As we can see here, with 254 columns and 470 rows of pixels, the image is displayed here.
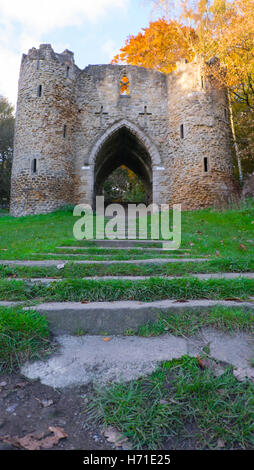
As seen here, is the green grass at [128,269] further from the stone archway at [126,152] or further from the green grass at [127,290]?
the stone archway at [126,152]

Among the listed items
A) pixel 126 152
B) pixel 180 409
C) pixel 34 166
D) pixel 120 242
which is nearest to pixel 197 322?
pixel 180 409

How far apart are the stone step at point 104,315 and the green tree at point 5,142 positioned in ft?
85.5

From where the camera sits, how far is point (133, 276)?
10.2ft

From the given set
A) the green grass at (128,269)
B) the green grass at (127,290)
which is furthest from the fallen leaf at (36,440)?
the green grass at (128,269)

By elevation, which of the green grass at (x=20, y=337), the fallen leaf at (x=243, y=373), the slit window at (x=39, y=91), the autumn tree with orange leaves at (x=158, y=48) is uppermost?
the autumn tree with orange leaves at (x=158, y=48)

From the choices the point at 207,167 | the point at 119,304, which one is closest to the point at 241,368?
the point at 119,304

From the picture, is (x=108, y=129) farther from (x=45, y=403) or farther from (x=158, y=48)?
(x=45, y=403)

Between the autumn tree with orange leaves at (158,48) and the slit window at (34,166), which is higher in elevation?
the autumn tree with orange leaves at (158,48)

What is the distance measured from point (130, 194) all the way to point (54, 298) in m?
25.3

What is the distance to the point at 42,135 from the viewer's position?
13.7 metres

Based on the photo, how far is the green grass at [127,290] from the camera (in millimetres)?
2475

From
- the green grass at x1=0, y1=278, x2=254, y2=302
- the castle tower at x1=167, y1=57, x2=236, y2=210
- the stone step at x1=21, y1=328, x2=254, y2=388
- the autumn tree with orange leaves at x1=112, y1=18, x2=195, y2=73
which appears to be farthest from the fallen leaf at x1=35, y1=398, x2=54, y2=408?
the autumn tree with orange leaves at x1=112, y1=18, x2=195, y2=73

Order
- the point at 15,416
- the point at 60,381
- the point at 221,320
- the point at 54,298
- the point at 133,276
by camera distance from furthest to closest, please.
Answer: the point at 133,276 → the point at 54,298 → the point at 221,320 → the point at 60,381 → the point at 15,416

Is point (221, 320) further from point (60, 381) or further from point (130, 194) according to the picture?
point (130, 194)
